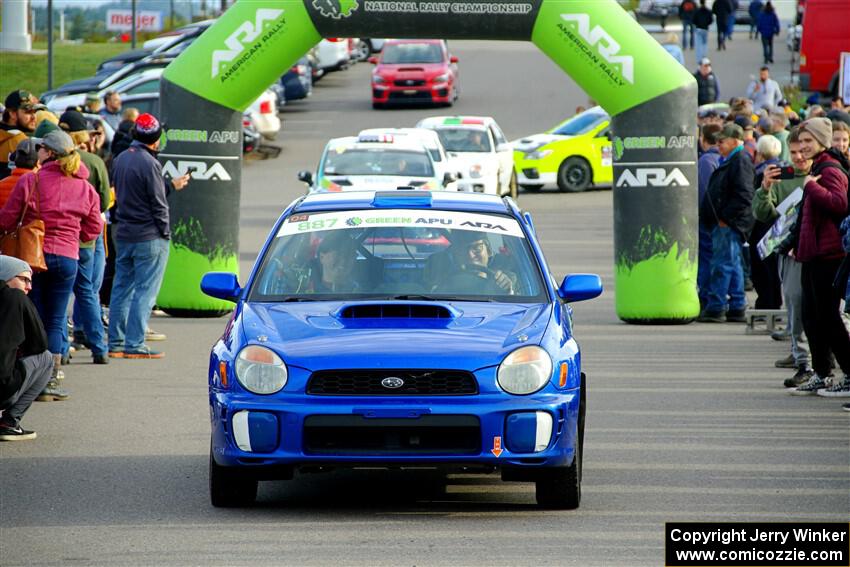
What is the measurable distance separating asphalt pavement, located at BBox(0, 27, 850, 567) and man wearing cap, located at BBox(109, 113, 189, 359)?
39 cm

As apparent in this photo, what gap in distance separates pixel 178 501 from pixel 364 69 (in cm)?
4945

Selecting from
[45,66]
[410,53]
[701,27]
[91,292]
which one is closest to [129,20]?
[45,66]

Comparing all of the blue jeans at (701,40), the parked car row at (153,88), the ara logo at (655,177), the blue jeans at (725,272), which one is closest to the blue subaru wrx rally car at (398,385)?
the ara logo at (655,177)

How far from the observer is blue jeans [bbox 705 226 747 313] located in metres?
16.8

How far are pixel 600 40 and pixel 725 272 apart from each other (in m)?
2.68

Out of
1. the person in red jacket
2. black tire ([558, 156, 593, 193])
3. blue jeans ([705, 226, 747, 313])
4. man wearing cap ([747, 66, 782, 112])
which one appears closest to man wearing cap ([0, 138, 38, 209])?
the person in red jacket

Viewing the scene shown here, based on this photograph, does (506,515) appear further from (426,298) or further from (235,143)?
(235,143)

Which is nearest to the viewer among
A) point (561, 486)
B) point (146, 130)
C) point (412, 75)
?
point (561, 486)

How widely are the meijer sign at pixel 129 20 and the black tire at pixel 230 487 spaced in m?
53.8

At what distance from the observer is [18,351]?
9.98m

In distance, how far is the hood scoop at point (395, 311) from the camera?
848cm

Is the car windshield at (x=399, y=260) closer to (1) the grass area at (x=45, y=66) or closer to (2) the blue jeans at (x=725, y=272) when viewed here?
(2) the blue jeans at (x=725, y=272)

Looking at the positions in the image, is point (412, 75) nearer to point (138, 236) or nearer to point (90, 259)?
point (138, 236)

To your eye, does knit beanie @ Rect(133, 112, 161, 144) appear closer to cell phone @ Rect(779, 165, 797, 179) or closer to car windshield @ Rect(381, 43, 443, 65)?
cell phone @ Rect(779, 165, 797, 179)
